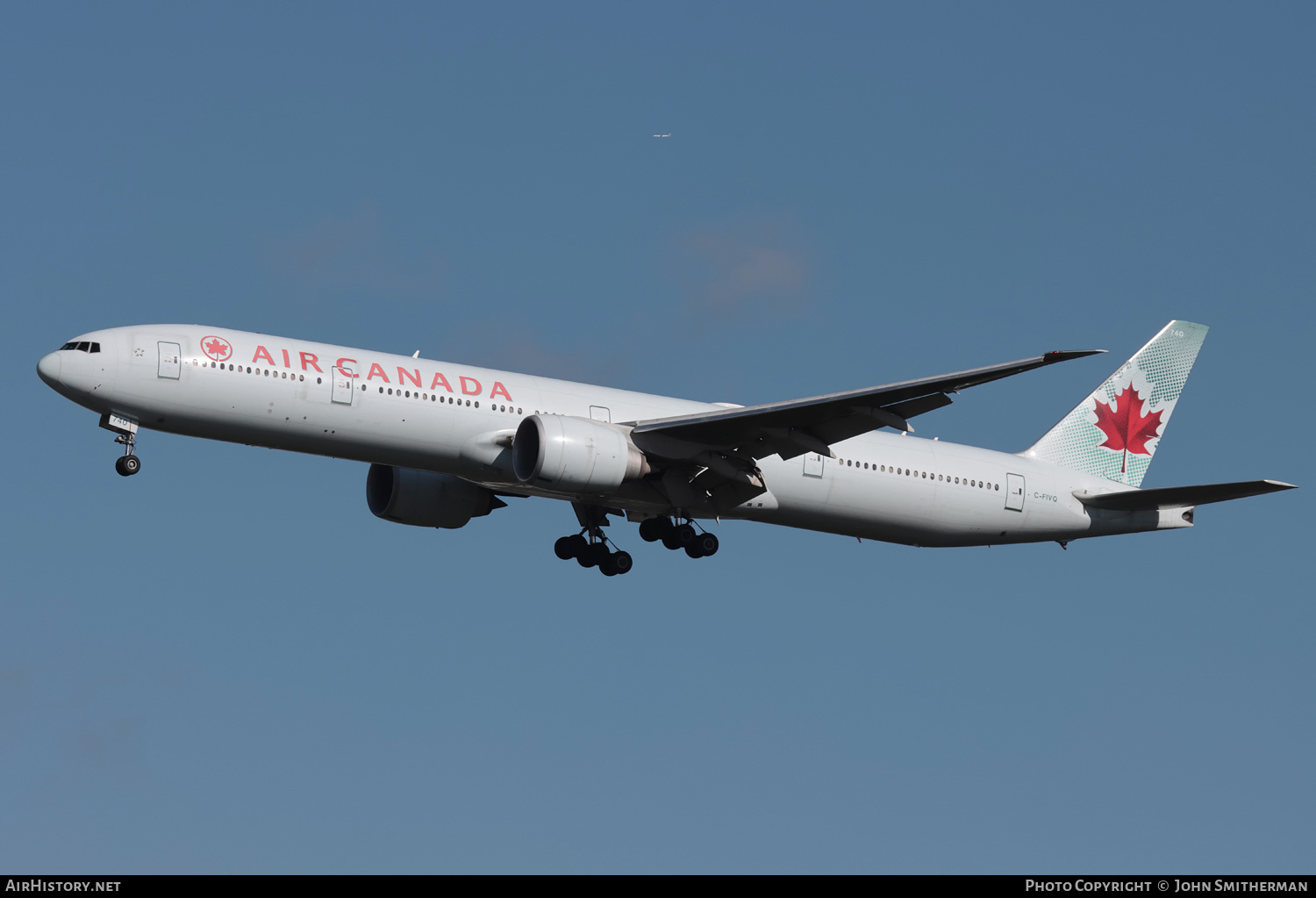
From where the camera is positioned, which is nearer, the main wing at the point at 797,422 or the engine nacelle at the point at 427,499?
the main wing at the point at 797,422

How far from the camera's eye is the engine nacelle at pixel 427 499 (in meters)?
41.5

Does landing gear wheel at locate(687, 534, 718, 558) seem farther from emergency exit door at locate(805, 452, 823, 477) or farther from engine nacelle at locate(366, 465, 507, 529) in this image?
engine nacelle at locate(366, 465, 507, 529)

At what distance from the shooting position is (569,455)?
3522cm

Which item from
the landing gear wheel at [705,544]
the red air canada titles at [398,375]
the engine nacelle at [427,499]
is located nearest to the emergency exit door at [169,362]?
the red air canada titles at [398,375]

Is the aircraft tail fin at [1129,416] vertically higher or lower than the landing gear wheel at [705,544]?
higher

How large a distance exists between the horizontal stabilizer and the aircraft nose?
25715mm

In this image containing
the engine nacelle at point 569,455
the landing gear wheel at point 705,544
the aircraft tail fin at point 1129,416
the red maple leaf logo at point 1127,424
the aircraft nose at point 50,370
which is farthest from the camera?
the red maple leaf logo at point 1127,424

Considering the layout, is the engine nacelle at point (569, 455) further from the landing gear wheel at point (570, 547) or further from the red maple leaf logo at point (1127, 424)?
the red maple leaf logo at point (1127, 424)

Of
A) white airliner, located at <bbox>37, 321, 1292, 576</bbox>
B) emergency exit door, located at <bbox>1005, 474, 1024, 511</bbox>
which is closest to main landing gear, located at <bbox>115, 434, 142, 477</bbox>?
white airliner, located at <bbox>37, 321, 1292, 576</bbox>

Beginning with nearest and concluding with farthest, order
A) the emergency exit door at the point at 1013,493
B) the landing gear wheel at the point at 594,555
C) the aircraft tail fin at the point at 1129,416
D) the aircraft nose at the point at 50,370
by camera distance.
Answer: the aircraft nose at the point at 50,370
the landing gear wheel at the point at 594,555
the emergency exit door at the point at 1013,493
the aircraft tail fin at the point at 1129,416

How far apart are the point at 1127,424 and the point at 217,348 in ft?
83.8

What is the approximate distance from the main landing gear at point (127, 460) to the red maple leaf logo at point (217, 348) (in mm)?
2403

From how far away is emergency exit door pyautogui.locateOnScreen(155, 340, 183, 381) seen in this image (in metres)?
33.7
